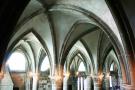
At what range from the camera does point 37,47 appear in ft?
60.6

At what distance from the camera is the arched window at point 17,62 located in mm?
20712

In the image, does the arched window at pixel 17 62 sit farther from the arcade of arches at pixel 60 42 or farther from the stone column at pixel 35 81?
the stone column at pixel 35 81

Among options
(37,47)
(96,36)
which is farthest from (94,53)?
(37,47)

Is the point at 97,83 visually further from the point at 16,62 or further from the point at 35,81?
the point at 16,62

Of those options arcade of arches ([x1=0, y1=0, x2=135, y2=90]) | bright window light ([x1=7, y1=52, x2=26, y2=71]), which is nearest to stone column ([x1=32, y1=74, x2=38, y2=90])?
arcade of arches ([x1=0, y1=0, x2=135, y2=90])

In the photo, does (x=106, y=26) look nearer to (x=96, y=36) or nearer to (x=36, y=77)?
(x=96, y=36)

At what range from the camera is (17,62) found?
2127 cm

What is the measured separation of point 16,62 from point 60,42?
7.85 metres

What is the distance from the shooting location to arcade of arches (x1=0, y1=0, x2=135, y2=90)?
1156cm

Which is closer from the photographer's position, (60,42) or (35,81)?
(60,42)

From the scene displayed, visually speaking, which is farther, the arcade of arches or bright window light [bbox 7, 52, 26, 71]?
bright window light [bbox 7, 52, 26, 71]

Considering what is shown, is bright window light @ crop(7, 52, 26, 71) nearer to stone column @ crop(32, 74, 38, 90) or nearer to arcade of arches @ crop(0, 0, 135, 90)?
arcade of arches @ crop(0, 0, 135, 90)

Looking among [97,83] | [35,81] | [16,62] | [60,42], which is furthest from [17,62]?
[60,42]

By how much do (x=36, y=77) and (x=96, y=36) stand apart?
5966 millimetres
